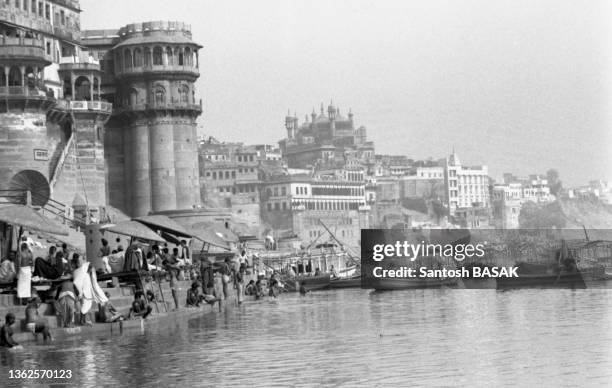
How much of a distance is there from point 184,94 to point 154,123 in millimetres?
2077

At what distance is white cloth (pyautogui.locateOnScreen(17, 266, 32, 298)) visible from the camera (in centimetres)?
2708

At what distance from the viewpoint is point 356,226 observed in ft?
487

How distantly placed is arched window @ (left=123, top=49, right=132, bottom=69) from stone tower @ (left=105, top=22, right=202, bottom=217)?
5 centimetres

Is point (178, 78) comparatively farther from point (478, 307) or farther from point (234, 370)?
point (234, 370)

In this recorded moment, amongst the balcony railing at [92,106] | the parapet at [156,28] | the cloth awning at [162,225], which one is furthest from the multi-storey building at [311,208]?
the cloth awning at [162,225]

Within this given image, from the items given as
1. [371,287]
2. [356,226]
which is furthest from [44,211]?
[356,226]

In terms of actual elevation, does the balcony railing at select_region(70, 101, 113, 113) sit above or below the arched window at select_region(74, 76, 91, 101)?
below

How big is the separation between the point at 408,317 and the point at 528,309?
4.14 metres

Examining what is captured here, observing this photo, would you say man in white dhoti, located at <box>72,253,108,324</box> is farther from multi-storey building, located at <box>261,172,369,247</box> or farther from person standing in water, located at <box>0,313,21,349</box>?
multi-storey building, located at <box>261,172,369,247</box>

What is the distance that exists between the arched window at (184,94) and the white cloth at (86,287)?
39590 mm

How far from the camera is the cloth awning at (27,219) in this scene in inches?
1194

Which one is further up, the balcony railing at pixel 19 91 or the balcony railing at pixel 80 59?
the balcony railing at pixel 80 59

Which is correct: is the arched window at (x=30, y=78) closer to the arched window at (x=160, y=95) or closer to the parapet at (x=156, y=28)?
the arched window at (x=160, y=95)

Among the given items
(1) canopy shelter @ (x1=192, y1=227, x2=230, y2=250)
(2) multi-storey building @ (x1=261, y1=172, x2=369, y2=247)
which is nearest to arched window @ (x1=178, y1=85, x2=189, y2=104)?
(1) canopy shelter @ (x1=192, y1=227, x2=230, y2=250)
